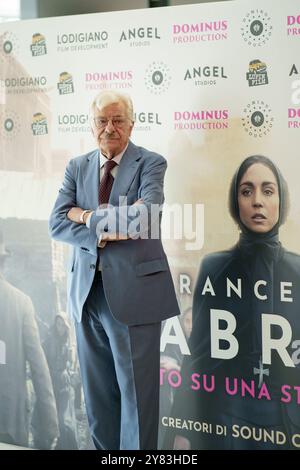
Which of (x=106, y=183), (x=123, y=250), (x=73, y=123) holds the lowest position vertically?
(x=123, y=250)

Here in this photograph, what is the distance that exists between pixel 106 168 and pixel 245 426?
1.39 m

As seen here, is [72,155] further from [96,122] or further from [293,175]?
[293,175]

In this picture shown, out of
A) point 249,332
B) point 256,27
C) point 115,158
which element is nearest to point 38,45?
point 115,158

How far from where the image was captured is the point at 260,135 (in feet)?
9.08

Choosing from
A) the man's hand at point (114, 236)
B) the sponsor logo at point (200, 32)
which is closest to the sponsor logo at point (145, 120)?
the sponsor logo at point (200, 32)

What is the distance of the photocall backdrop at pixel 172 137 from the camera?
2.74 m

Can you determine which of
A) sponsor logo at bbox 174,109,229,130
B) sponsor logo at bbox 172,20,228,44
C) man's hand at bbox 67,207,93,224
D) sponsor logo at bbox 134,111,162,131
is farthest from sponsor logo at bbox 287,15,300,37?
man's hand at bbox 67,207,93,224

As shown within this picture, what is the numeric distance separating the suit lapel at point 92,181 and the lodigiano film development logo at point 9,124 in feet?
1.79

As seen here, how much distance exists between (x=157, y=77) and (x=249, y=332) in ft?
4.25

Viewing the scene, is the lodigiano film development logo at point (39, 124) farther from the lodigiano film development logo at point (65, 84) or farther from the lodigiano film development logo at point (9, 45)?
the lodigiano film development logo at point (9, 45)

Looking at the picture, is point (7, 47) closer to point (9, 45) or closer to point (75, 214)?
point (9, 45)

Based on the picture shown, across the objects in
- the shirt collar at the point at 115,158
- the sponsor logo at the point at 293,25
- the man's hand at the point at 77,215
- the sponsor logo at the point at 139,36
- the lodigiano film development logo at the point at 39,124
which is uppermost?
the sponsor logo at the point at 139,36

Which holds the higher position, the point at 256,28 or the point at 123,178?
the point at 256,28

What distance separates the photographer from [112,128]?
2738 mm
